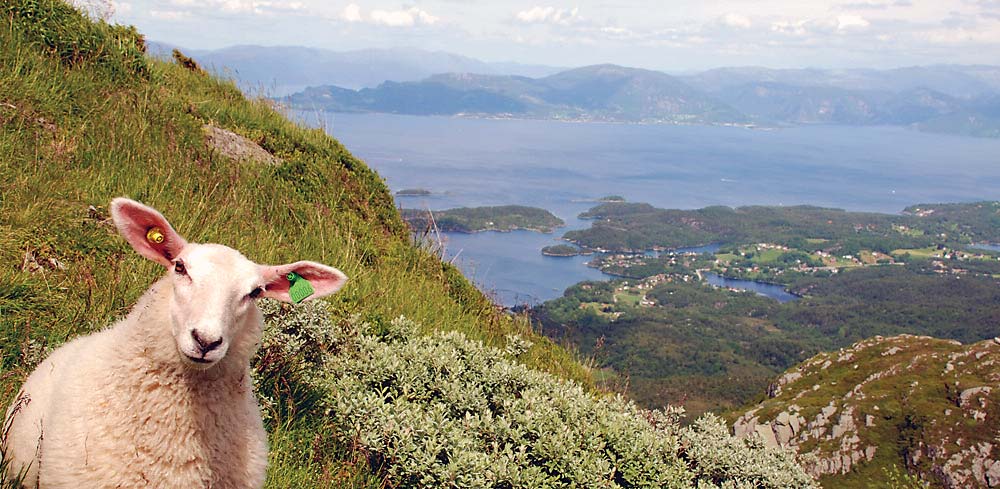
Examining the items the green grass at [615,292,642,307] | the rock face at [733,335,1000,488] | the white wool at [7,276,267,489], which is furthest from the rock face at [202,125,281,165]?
the green grass at [615,292,642,307]

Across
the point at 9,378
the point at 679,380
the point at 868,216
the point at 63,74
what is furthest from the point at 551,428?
the point at 868,216

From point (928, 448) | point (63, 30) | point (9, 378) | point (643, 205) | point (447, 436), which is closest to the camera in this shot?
point (9, 378)

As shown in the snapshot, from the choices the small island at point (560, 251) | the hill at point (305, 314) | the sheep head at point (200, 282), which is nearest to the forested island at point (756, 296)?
the small island at point (560, 251)

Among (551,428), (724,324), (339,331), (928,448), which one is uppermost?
(339,331)

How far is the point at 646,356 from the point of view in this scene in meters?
87.2

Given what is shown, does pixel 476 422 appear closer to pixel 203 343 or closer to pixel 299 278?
pixel 299 278

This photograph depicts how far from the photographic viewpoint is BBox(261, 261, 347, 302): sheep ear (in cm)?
276

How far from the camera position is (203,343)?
2367 millimetres

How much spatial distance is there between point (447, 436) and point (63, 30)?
8.24 meters

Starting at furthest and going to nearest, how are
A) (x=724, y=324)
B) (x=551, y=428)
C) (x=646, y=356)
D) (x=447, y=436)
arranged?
(x=724, y=324), (x=646, y=356), (x=551, y=428), (x=447, y=436)

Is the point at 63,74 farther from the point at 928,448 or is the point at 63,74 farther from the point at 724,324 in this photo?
the point at 724,324

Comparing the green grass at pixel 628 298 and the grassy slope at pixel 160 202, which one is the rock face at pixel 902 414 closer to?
the grassy slope at pixel 160 202

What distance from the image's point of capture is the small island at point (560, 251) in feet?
441

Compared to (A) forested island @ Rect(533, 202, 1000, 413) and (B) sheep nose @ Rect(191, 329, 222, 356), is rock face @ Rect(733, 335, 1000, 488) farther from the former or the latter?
(B) sheep nose @ Rect(191, 329, 222, 356)
